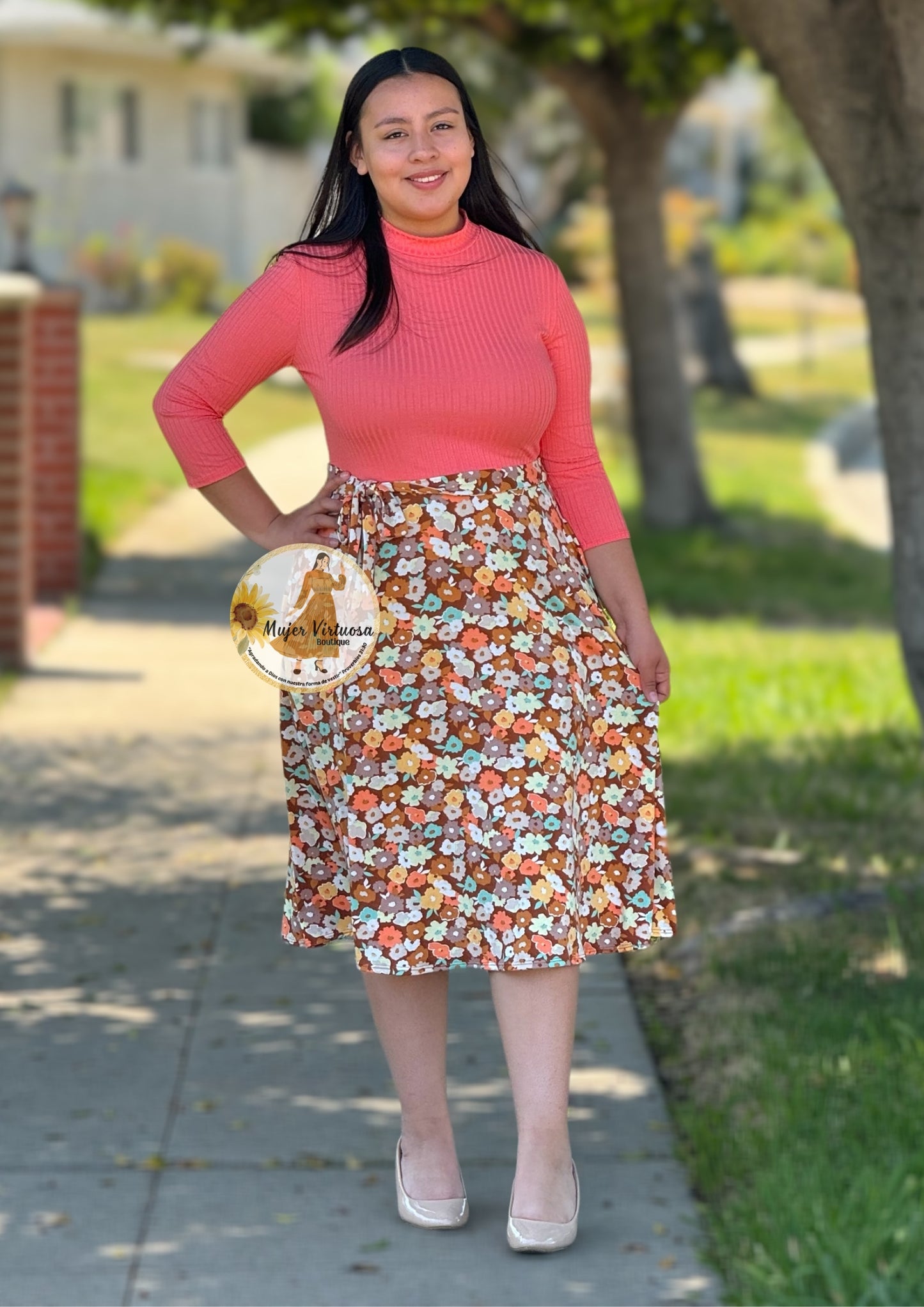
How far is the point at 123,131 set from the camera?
33.5m

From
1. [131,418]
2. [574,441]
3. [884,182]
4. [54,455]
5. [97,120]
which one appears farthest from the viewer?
[97,120]

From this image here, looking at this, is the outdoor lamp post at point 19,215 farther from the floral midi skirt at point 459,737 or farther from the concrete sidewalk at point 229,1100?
the floral midi skirt at point 459,737

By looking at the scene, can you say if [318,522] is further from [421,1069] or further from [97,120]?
[97,120]

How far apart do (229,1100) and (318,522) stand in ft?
4.35

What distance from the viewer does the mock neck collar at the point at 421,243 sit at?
3.36 meters

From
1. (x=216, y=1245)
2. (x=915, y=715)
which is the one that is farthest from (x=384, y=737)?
(x=915, y=715)

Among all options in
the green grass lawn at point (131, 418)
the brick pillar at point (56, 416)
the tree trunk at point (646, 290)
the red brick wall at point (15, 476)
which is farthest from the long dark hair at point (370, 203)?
the tree trunk at point (646, 290)

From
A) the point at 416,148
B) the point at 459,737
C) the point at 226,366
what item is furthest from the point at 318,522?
the point at 416,148

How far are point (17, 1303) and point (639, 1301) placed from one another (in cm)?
96

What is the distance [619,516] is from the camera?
358cm

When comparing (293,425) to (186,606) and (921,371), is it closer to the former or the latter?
(186,606)

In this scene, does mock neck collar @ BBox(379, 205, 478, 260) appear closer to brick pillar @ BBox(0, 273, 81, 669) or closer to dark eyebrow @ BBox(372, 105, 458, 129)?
dark eyebrow @ BBox(372, 105, 458, 129)

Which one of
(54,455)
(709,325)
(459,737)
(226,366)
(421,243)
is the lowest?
(459,737)

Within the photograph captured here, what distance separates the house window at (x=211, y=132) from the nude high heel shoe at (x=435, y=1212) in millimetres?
32416
